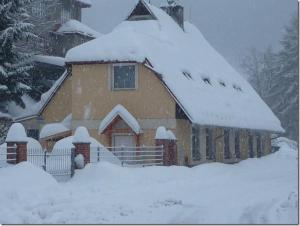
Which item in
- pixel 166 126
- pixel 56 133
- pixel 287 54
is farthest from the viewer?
pixel 287 54

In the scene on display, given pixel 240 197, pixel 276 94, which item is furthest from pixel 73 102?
pixel 276 94

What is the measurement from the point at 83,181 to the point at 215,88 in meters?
18.0

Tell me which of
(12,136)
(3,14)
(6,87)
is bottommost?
(12,136)

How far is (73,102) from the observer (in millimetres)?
33000

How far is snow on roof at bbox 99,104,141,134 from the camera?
31281 mm

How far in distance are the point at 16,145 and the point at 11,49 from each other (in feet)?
45.1

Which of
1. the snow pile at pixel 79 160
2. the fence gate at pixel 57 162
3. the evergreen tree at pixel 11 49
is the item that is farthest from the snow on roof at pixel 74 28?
the snow pile at pixel 79 160

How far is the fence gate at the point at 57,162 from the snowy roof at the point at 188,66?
7221mm

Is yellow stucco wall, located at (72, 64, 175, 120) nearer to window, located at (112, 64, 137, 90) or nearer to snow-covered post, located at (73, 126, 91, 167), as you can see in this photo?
window, located at (112, 64, 137, 90)

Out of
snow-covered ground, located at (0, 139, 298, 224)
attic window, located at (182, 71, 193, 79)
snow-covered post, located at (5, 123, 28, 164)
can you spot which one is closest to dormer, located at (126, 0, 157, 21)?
attic window, located at (182, 71, 193, 79)

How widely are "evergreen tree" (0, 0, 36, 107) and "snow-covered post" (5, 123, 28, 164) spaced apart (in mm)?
11709

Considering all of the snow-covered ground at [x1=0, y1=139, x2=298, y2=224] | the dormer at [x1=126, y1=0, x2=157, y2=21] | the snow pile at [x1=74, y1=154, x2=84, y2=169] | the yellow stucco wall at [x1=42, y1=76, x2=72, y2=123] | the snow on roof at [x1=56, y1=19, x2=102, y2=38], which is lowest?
the snow-covered ground at [x1=0, y1=139, x2=298, y2=224]

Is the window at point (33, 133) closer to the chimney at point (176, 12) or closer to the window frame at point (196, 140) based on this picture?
the window frame at point (196, 140)

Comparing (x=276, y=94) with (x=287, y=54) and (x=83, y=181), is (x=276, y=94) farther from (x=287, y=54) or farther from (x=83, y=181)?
(x=83, y=181)
